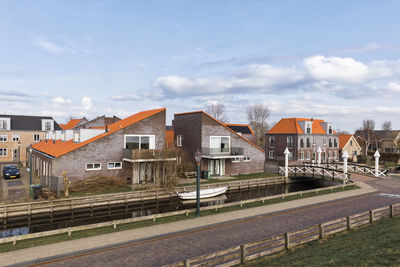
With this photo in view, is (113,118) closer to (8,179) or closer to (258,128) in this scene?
(8,179)

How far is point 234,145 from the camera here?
39656 mm

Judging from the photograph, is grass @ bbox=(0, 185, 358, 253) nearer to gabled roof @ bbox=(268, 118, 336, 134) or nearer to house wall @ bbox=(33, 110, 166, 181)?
house wall @ bbox=(33, 110, 166, 181)

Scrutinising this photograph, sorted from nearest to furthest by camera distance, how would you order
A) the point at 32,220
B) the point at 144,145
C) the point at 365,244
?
the point at 365,244, the point at 32,220, the point at 144,145

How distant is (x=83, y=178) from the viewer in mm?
28125

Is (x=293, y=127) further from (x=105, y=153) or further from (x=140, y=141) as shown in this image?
(x=105, y=153)

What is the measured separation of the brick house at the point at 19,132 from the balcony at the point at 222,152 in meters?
35.8

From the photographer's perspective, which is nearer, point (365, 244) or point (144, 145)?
point (365, 244)

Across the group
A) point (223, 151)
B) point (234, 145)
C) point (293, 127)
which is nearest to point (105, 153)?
point (223, 151)

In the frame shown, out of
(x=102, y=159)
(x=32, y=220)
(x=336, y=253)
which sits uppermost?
(x=102, y=159)

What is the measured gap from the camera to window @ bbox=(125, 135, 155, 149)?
31.5 metres

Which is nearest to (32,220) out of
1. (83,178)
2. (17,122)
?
(83,178)

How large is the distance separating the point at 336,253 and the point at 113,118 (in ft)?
162

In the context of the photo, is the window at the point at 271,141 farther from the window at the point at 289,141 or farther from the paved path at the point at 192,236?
the paved path at the point at 192,236

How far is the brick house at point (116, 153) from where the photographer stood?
27.8m
